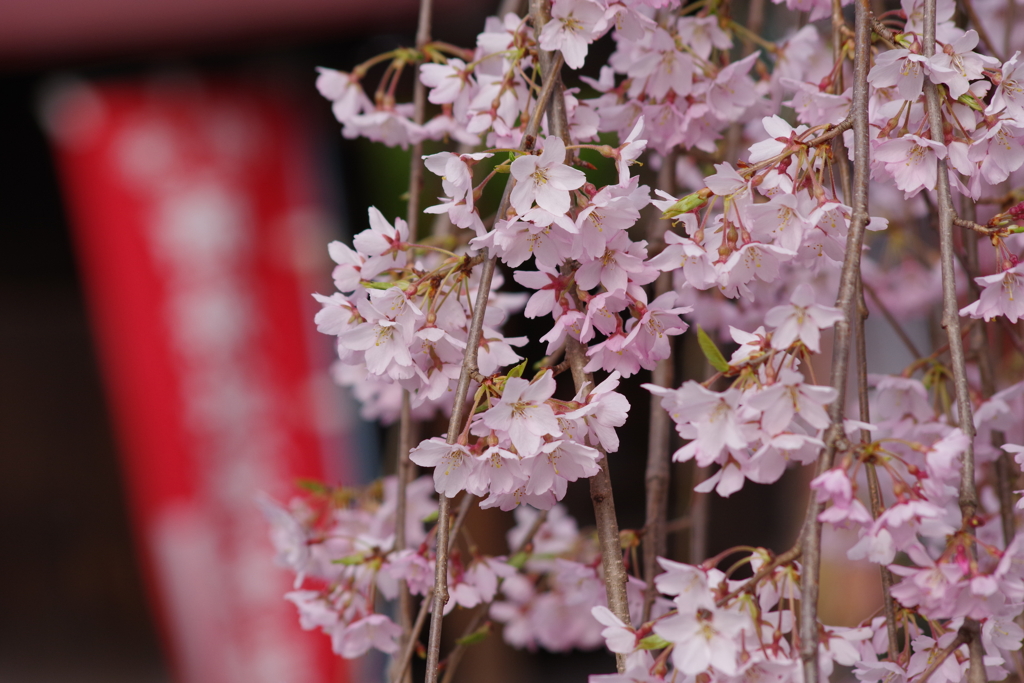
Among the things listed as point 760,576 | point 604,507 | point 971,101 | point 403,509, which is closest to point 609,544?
point 604,507

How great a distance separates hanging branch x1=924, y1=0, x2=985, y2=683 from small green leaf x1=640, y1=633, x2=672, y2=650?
0.78 ft

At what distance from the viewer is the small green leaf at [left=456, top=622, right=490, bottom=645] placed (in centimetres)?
96

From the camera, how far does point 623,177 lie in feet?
2.40

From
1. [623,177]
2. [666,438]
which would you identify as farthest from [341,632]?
[623,177]

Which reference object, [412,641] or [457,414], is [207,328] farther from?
[457,414]

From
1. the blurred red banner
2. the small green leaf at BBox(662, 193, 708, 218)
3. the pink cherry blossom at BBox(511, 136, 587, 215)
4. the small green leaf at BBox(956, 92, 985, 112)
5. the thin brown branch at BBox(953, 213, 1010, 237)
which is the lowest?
the blurred red banner

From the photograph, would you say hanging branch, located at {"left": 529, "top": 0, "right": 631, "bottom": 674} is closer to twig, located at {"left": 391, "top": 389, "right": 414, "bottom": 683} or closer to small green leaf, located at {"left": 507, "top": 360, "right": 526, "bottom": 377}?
small green leaf, located at {"left": 507, "top": 360, "right": 526, "bottom": 377}

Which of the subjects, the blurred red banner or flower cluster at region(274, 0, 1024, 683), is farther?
the blurred red banner

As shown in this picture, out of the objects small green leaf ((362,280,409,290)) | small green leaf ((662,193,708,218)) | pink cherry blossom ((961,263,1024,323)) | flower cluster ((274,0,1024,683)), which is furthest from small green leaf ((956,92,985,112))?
small green leaf ((362,280,409,290))

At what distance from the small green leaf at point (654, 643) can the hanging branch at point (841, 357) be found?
10 cm

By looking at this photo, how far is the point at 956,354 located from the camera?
0.68 metres

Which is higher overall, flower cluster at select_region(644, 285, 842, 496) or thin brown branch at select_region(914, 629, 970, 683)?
flower cluster at select_region(644, 285, 842, 496)

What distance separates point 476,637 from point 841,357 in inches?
21.2

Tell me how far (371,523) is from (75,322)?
2571mm
